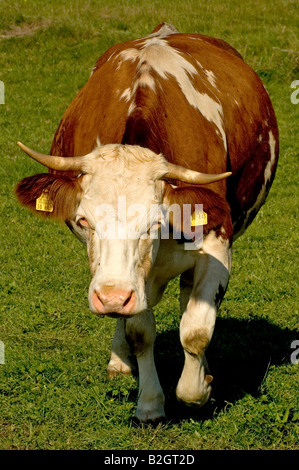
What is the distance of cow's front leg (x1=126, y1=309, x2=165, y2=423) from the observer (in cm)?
559

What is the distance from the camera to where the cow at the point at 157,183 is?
4.53 metres

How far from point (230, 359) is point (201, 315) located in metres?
1.28

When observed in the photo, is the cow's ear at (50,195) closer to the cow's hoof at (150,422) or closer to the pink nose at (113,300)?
the pink nose at (113,300)

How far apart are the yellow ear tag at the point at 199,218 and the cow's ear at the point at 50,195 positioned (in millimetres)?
721

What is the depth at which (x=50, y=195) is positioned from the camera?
16.2 feet

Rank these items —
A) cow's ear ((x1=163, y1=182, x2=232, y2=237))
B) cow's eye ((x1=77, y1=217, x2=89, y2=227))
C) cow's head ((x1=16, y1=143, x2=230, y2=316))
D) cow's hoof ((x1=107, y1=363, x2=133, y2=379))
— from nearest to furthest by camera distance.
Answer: cow's head ((x1=16, y1=143, x2=230, y2=316)) → cow's eye ((x1=77, y1=217, x2=89, y2=227)) → cow's ear ((x1=163, y1=182, x2=232, y2=237)) → cow's hoof ((x1=107, y1=363, x2=133, y2=379))

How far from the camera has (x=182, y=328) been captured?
17.7 feet

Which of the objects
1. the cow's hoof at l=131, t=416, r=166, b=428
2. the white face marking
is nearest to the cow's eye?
the white face marking

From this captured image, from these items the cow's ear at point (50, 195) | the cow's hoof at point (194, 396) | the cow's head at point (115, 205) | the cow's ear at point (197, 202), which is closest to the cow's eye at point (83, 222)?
the cow's head at point (115, 205)

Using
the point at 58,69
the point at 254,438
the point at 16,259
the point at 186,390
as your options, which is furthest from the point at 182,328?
the point at 58,69

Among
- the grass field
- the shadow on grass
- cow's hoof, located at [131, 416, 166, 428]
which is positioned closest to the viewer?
the grass field

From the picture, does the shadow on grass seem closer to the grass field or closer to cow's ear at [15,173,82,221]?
the grass field

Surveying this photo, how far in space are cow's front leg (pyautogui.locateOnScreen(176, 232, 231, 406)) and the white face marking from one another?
84 centimetres
